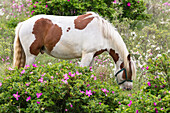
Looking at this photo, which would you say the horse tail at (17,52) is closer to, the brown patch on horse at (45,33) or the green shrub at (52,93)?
the brown patch on horse at (45,33)

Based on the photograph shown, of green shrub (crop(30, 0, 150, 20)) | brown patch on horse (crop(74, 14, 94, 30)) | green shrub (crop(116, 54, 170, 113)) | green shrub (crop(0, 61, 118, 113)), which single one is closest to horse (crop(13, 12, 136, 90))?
brown patch on horse (crop(74, 14, 94, 30))

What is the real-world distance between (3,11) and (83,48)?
7749mm

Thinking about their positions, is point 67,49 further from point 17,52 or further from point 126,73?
point 126,73

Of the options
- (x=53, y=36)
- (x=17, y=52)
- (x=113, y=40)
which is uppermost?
(x=53, y=36)

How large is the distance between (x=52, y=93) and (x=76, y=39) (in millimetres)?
1729

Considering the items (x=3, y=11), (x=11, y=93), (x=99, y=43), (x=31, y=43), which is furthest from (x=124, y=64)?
(x=3, y=11)

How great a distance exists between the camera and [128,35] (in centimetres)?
759

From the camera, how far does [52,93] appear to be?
3.52 m

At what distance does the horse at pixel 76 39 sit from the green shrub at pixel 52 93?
1.18 meters

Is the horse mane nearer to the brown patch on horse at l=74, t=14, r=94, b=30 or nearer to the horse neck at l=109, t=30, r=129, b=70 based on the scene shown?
the horse neck at l=109, t=30, r=129, b=70

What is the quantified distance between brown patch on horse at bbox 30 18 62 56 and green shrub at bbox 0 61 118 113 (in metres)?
1.19

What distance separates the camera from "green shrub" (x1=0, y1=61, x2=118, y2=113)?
11.4 ft

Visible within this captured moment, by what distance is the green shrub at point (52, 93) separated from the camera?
347cm

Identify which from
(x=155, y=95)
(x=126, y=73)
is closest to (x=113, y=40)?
(x=126, y=73)
